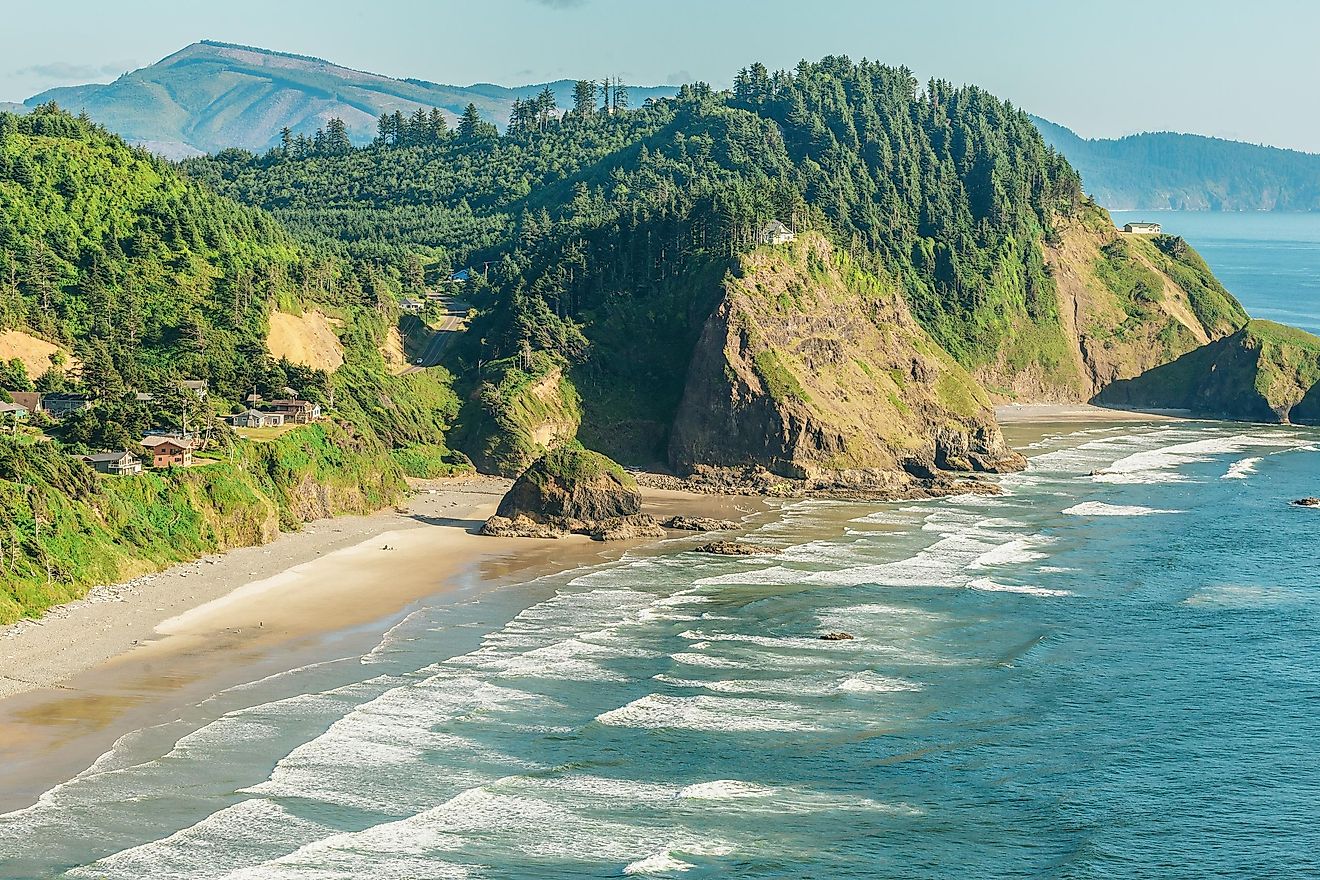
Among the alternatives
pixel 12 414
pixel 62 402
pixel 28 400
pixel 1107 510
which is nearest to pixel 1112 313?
pixel 1107 510

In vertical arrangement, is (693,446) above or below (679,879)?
A: above

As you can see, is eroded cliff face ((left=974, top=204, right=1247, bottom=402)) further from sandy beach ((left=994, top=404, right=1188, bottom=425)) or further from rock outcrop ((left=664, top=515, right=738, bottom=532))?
rock outcrop ((left=664, top=515, right=738, bottom=532))

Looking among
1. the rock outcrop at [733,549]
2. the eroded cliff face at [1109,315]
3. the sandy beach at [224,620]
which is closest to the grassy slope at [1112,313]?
the eroded cliff face at [1109,315]

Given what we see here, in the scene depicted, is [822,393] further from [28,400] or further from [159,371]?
[28,400]

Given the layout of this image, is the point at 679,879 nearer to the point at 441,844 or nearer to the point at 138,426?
the point at 441,844

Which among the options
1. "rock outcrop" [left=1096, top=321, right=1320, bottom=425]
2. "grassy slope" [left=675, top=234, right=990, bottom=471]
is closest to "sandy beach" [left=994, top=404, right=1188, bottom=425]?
"rock outcrop" [left=1096, top=321, right=1320, bottom=425]

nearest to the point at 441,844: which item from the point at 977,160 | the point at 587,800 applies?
the point at 587,800

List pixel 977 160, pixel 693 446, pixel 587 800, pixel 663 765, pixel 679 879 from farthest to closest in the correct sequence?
pixel 977 160, pixel 693 446, pixel 663 765, pixel 587 800, pixel 679 879
